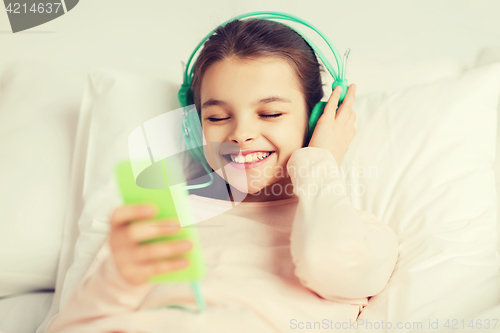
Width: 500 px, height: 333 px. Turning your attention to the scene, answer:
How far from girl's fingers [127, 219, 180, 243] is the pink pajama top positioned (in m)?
0.11

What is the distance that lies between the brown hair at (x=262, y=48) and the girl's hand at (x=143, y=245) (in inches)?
21.8

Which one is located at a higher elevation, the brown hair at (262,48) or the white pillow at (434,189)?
the brown hair at (262,48)

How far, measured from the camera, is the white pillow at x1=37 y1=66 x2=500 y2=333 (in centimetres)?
71

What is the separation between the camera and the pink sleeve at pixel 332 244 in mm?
529

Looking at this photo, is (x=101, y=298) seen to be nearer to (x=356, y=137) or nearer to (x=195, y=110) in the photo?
(x=195, y=110)

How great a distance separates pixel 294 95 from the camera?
31.9 inches

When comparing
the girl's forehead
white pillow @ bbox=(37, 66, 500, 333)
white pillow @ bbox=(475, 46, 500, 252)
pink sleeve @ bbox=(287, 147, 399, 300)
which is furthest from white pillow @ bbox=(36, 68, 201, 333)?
white pillow @ bbox=(475, 46, 500, 252)

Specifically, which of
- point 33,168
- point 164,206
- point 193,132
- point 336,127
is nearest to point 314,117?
point 336,127

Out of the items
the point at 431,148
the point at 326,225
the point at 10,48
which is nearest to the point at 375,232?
the point at 326,225

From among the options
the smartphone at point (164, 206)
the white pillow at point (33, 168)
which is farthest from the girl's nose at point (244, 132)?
the white pillow at point (33, 168)

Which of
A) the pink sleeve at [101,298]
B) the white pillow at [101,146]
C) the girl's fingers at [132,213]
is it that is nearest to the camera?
the girl's fingers at [132,213]

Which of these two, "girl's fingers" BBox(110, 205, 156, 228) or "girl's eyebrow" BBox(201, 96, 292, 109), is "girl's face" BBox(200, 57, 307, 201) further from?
"girl's fingers" BBox(110, 205, 156, 228)

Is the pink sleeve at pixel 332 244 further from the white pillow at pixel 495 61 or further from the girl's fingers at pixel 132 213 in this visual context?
the white pillow at pixel 495 61

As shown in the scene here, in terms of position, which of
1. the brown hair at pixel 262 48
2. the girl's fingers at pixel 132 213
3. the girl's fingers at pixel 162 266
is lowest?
the girl's fingers at pixel 162 266
